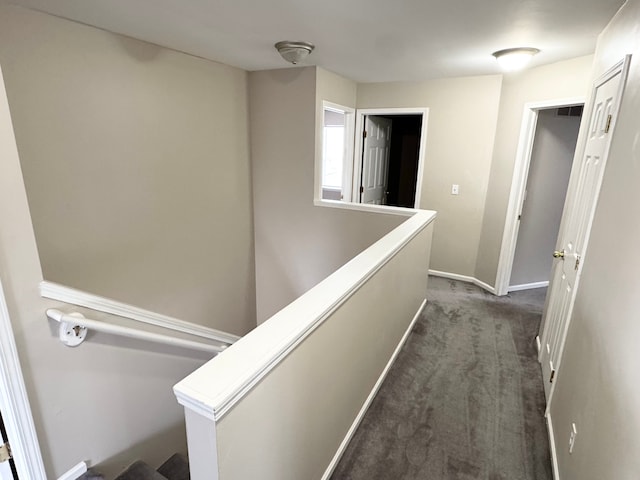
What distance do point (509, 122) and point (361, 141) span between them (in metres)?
1.65

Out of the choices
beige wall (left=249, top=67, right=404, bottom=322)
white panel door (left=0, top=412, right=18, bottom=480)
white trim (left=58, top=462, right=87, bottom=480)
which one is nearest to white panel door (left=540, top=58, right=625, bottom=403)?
beige wall (left=249, top=67, right=404, bottom=322)

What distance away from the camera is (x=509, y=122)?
3492 millimetres

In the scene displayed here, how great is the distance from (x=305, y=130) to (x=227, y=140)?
0.79m

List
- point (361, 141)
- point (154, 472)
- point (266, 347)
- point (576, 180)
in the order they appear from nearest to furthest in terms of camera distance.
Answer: point (266, 347) < point (154, 472) < point (576, 180) < point (361, 141)

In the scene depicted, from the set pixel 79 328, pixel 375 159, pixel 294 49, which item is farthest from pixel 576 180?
pixel 79 328

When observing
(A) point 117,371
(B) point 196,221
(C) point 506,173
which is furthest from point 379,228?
(A) point 117,371

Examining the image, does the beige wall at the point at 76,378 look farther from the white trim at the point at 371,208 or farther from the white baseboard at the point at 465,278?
the white baseboard at the point at 465,278

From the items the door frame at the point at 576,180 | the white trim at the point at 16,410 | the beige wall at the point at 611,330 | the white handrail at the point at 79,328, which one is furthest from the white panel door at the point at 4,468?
the door frame at the point at 576,180

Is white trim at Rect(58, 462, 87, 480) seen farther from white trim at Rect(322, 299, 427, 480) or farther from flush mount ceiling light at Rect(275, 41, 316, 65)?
flush mount ceiling light at Rect(275, 41, 316, 65)

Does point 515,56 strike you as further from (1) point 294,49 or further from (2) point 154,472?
(2) point 154,472

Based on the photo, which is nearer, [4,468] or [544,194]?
[4,468]

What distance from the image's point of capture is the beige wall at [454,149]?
372 centimetres

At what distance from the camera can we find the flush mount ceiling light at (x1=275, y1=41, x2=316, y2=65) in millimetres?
2568

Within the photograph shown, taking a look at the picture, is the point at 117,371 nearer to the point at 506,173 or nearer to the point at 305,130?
the point at 305,130
